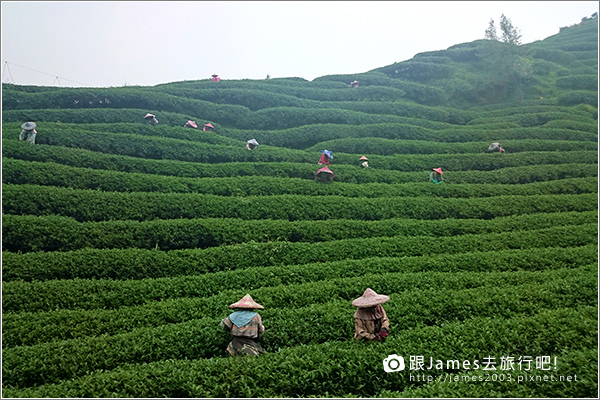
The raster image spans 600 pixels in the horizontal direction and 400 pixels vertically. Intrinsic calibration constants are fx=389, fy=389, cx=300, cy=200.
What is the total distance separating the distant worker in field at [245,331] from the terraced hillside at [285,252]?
364mm

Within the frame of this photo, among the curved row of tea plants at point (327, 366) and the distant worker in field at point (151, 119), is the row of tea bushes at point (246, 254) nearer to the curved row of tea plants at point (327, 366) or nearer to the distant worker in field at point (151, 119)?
the curved row of tea plants at point (327, 366)

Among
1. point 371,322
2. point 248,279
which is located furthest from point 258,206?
point 371,322

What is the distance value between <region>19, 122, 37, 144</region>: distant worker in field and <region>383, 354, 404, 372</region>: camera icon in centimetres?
1977

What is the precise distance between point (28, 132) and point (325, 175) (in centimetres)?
1514

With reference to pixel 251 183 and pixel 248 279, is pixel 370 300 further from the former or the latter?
pixel 251 183

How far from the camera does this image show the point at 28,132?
19.3 meters

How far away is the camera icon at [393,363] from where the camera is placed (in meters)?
7.70

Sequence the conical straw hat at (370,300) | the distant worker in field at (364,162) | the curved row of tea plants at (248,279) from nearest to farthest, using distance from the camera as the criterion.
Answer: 1. the conical straw hat at (370,300)
2. the curved row of tea plants at (248,279)
3. the distant worker in field at (364,162)

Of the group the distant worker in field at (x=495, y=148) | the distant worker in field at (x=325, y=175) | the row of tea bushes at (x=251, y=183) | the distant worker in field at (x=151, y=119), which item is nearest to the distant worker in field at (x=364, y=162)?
the row of tea bushes at (x=251, y=183)

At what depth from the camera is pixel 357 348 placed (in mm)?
8336

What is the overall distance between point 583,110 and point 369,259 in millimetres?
35426

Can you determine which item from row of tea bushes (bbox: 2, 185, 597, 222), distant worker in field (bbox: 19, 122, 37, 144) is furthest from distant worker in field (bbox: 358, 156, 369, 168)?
distant worker in field (bbox: 19, 122, 37, 144)

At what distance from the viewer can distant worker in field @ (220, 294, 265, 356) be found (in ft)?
28.3

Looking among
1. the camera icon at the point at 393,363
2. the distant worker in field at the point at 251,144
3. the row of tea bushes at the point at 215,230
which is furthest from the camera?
the distant worker in field at the point at 251,144
